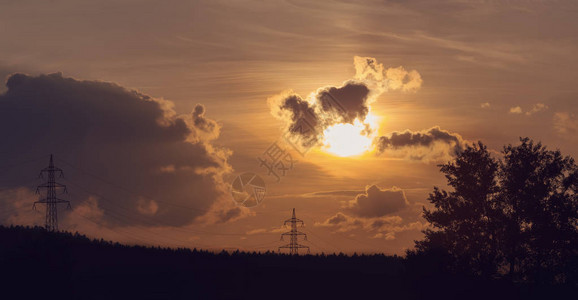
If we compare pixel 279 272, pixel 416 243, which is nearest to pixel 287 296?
pixel 279 272

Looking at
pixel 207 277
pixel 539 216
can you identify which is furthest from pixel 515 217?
pixel 207 277

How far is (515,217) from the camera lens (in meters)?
80.9

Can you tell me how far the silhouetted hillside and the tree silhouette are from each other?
309 cm

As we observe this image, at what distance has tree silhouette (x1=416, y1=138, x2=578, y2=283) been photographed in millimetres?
79562

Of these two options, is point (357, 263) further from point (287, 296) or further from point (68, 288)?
point (68, 288)

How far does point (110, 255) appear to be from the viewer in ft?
328

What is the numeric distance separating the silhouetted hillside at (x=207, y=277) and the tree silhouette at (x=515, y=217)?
122 inches

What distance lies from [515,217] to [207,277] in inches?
1547

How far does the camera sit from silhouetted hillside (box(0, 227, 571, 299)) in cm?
7575

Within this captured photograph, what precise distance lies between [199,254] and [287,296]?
23.5m

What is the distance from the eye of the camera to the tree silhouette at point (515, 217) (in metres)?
79.6

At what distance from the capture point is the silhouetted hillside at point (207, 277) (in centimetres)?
7575

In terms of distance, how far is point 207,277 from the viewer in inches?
3526

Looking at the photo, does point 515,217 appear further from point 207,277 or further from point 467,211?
point 207,277
